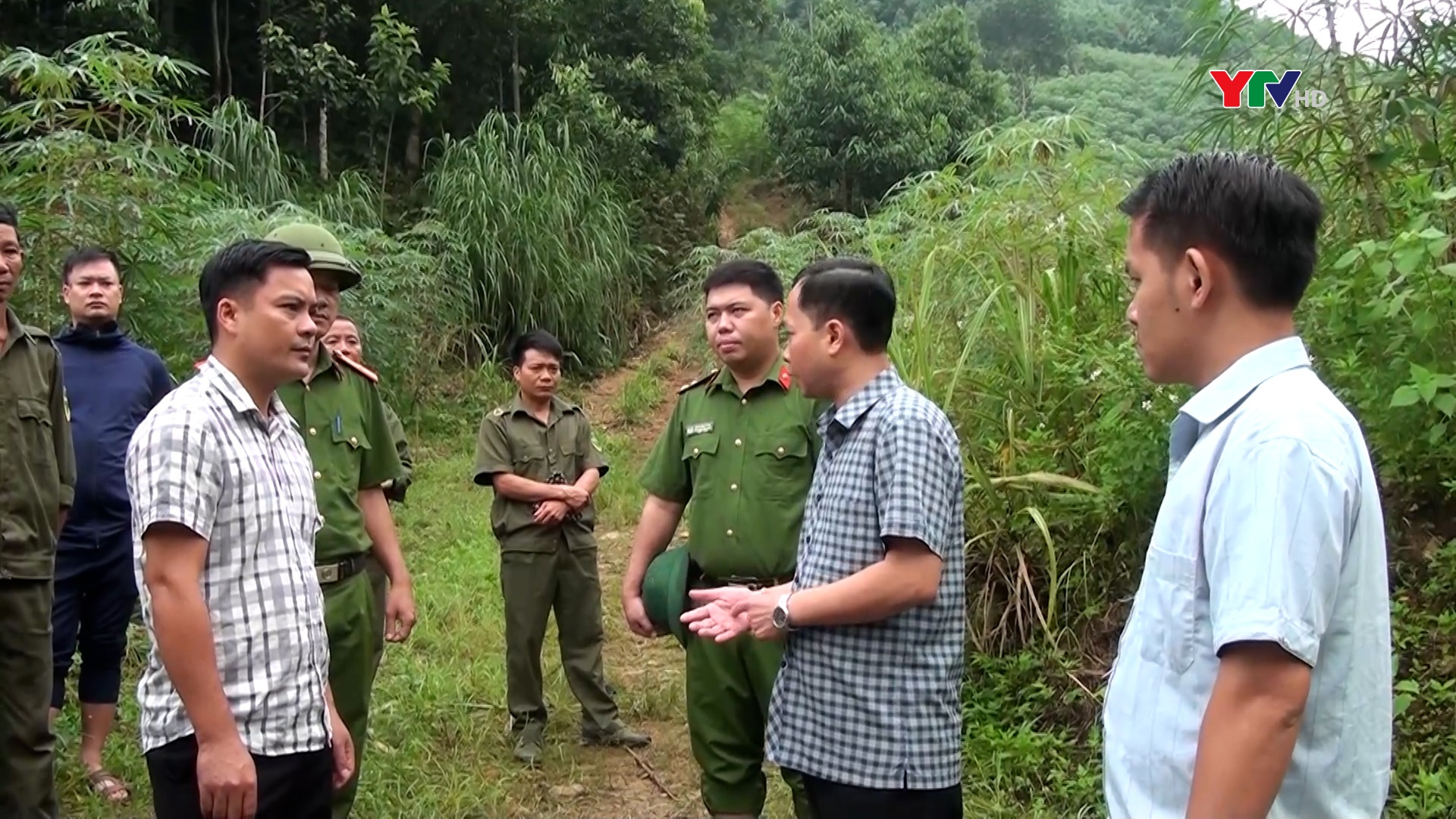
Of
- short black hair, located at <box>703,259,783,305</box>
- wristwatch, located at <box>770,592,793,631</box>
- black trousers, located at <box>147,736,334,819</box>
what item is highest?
short black hair, located at <box>703,259,783,305</box>

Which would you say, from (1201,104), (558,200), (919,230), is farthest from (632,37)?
(1201,104)

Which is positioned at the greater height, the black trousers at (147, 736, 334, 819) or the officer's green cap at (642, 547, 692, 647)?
the officer's green cap at (642, 547, 692, 647)

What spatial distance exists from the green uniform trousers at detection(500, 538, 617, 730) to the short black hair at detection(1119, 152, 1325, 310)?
3391 mm

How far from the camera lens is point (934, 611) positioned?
2176mm

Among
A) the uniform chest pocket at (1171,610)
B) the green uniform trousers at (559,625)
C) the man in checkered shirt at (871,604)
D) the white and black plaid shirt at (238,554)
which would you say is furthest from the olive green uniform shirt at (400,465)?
the uniform chest pocket at (1171,610)

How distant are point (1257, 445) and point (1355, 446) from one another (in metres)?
0.13

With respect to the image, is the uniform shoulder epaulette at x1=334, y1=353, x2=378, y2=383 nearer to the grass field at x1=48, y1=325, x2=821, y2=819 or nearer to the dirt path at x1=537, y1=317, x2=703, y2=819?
the grass field at x1=48, y1=325, x2=821, y2=819

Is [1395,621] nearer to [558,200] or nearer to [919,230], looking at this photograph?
[919,230]

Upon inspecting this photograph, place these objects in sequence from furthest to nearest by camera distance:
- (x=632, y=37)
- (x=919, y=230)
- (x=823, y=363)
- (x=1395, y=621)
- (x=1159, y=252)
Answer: (x=632, y=37)
(x=919, y=230)
(x=1395, y=621)
(x=823, y=363)
(x=1159, y=252)

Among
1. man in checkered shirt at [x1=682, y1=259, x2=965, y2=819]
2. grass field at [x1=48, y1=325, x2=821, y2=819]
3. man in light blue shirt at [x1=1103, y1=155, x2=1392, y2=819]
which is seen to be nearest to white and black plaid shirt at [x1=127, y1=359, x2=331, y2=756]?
man in checkered shirt at [x1=682, y1=259, x2=965, y2=819]

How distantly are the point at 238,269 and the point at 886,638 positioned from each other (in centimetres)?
139

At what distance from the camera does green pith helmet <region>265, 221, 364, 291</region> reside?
3.03 metres

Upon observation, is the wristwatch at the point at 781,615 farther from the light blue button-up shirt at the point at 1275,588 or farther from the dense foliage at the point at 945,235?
the dense foliage at the point at 945,235

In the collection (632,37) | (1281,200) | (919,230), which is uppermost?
(632,37)
